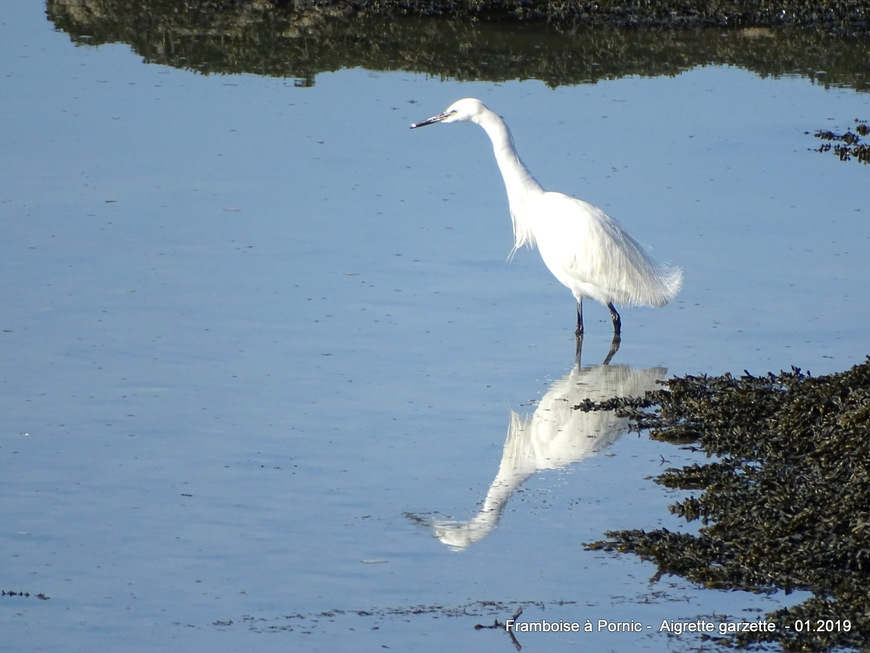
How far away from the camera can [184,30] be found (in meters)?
18.6

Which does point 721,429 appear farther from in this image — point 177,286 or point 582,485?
point 177,286

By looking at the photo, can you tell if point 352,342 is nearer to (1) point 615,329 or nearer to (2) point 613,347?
(2) point 613,347

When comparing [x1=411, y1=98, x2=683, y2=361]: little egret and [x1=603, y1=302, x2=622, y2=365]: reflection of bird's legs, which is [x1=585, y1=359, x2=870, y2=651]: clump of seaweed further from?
[x1=411, y1=98, x2=683, y2=361]: little egret

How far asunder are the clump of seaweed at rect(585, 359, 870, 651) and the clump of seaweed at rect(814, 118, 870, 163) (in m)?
6.62

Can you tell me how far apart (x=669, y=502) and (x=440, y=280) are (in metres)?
3.80

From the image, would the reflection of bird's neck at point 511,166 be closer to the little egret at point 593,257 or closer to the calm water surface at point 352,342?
the little egret at point 593,257

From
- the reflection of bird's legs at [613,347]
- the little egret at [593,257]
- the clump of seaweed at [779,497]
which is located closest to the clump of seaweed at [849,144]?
the little egret at [593,257]

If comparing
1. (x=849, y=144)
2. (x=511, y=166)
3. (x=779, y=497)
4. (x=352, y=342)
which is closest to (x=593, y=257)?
(x=511, y=166)

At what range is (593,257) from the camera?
9477 millimetres

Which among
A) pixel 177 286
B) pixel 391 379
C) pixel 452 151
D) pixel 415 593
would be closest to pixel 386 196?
pixel 452 151

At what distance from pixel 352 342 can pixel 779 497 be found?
3330 mm

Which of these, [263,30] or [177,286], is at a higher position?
[263,30]

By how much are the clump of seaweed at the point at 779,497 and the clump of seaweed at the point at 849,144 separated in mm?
6622

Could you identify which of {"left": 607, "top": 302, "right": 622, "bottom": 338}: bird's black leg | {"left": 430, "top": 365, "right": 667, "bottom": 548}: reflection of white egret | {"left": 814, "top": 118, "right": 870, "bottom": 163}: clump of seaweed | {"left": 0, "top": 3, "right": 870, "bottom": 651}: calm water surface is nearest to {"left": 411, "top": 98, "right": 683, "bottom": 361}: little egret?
{"left": 607, "top": 302, "right": 622, "bottom": 338}: bird's black leg
